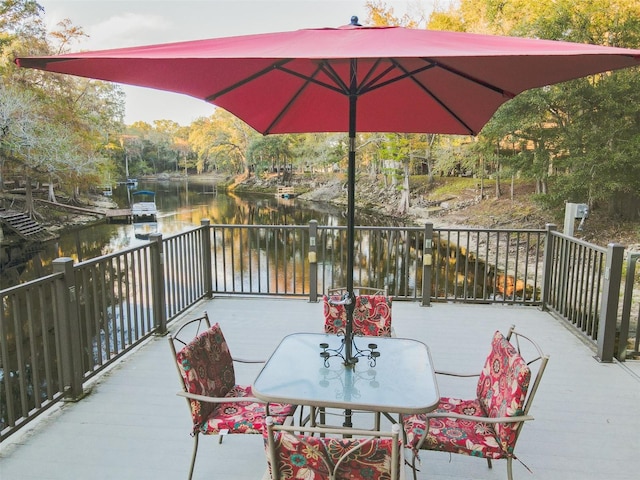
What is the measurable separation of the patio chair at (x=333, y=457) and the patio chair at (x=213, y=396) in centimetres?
63

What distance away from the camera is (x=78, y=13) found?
92.5ft

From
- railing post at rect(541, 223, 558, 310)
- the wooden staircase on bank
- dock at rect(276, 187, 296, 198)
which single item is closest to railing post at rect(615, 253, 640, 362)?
railing post at rect(541, 223, 558, 310)

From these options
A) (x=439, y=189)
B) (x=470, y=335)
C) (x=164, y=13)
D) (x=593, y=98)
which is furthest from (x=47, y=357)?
(x=164, y=13)

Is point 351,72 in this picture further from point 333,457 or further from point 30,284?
point 30,284

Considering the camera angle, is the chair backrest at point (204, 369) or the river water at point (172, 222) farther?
the river water at point (172, 222)

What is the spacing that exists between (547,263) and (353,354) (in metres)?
3.47

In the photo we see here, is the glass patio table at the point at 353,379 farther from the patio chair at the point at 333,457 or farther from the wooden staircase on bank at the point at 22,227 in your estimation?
the wooden staircase on bank at the point at 22,227

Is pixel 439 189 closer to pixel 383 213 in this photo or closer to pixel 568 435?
pixel 383 213

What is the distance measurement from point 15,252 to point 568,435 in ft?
61.7

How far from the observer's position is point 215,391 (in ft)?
7.32

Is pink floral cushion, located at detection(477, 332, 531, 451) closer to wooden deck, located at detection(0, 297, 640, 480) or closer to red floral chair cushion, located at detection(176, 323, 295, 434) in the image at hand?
wooden deck, located at detection(0, 297, 640, 480)

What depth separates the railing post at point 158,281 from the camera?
4.03 m

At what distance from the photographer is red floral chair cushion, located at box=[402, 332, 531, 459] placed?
→ 1889 mm


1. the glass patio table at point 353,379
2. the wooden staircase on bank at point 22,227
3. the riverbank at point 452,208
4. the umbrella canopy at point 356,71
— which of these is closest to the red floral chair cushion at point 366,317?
the glass patio table at point 353,379
